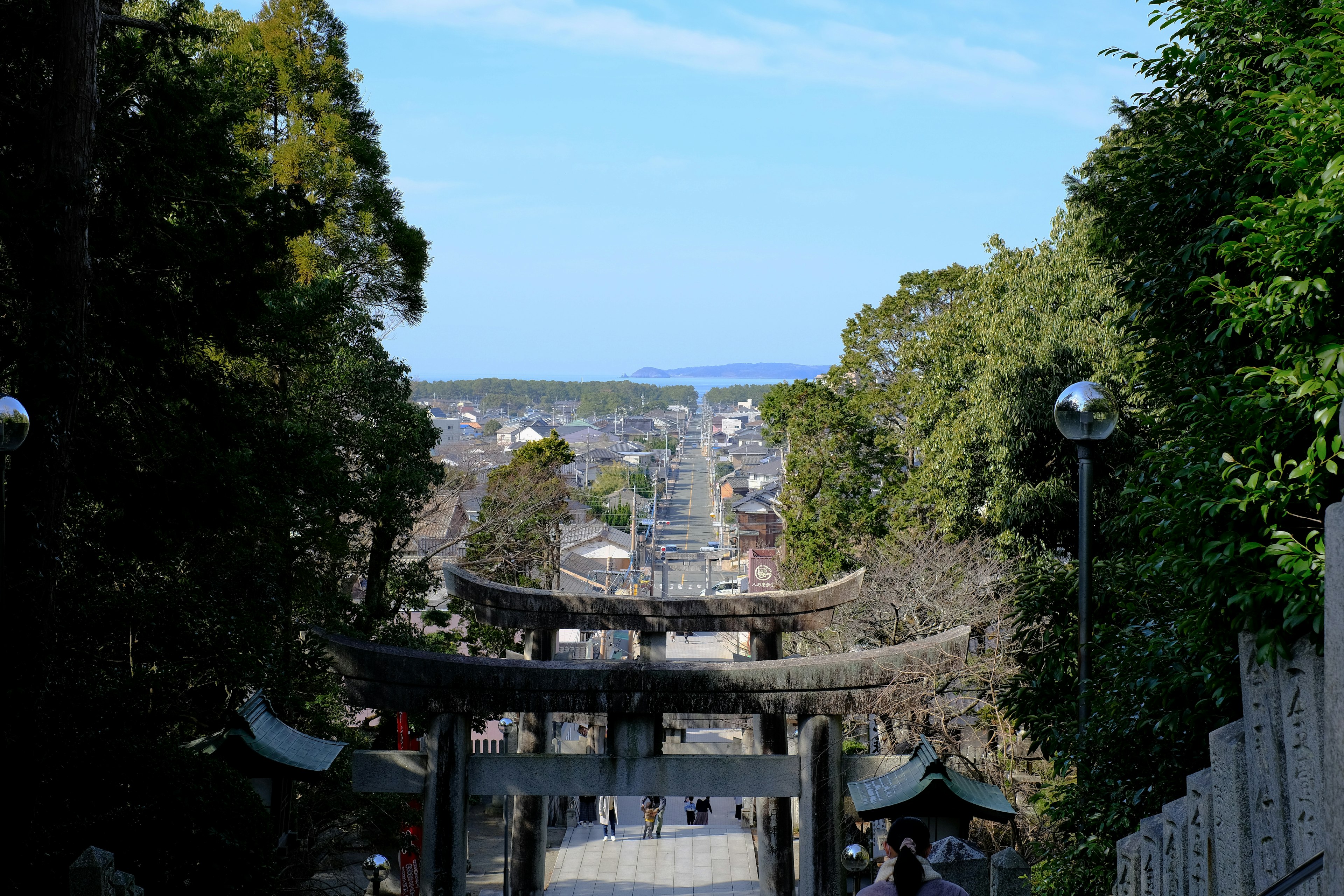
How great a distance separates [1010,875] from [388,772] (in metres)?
5.85

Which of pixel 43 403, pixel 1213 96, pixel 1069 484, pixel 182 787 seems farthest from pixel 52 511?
pixel 1069 484

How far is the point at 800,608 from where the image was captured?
47.5ft

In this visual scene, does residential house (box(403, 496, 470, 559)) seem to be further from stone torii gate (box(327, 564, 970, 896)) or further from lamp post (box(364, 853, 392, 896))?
stone torii gate (box(327, 564, 970, 896))

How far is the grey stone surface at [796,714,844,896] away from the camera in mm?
10602

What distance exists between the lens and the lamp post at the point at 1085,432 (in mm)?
6605

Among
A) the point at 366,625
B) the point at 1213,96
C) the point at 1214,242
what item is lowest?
the point at 366,625

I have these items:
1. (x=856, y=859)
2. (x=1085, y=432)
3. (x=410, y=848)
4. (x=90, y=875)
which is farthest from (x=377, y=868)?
(x=1085, y=432)

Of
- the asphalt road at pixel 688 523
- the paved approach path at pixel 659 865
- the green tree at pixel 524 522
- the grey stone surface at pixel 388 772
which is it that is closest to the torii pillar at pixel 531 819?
the paved approach path at pixel 659 865

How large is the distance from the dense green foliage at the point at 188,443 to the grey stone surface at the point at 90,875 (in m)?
1.20

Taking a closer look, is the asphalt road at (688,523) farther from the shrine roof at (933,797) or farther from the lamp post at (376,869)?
the shrine roof at (933,797)

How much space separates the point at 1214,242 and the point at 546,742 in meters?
12.9

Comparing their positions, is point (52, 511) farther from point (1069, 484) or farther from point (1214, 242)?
point (1069, 484)

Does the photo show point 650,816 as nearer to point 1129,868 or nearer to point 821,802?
point 821,802

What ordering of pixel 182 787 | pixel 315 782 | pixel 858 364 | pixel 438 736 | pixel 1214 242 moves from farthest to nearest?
pixel 858 364 → pixel 315 782 → pixel 438 736 → pixel 182 787 → pixel 1214 242
